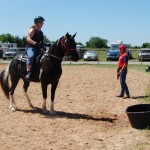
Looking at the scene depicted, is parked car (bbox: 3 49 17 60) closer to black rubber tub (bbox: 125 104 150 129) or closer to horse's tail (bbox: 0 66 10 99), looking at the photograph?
horse's tail (bbox: 0 66 10 99)

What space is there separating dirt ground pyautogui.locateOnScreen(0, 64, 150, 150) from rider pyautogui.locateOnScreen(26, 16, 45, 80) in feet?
A: 4.60

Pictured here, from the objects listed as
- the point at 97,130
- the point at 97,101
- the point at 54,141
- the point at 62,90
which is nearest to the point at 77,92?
the point at 62,90

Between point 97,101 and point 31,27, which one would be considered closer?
point 31,27

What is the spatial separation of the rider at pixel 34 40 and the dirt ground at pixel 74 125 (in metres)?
1.40

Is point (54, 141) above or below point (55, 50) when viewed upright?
below

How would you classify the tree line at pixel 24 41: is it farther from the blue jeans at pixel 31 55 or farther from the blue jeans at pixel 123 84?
the blue jeans at pixel 31 55

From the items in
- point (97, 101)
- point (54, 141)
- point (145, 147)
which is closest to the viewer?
point (145, 147)

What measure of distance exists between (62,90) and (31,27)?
198 inches

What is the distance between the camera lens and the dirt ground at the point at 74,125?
6484 mm

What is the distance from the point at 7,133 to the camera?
290 inches

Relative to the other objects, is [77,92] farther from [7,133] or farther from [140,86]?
[7,133]

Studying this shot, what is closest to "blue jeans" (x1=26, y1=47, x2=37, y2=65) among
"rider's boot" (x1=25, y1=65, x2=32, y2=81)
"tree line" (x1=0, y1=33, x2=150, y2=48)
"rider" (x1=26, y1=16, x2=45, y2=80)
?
"rider" (x1=26, y1=16, x2=45, y2=80)

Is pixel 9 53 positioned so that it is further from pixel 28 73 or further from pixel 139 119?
pixel 139 119

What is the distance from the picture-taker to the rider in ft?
31.0
